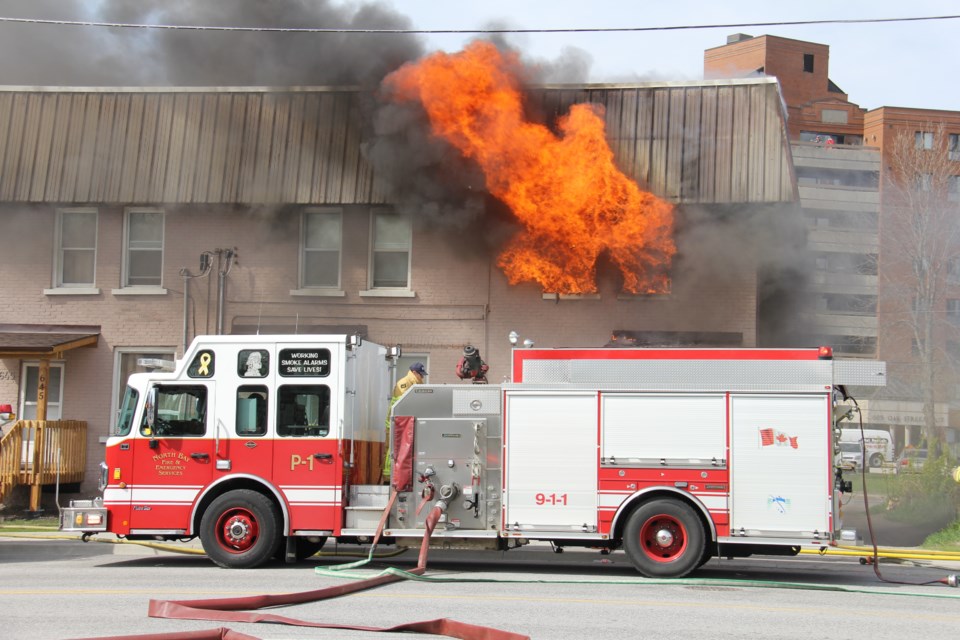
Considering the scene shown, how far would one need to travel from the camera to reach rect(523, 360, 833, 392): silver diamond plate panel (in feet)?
36.2

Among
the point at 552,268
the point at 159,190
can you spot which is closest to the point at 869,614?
the point at 552,268

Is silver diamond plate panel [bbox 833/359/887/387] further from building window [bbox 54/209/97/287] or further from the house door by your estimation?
the house door

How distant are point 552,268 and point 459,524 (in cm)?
708

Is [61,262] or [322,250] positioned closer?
[322,250]

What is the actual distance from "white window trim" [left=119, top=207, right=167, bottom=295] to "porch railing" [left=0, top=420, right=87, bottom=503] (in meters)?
2.57

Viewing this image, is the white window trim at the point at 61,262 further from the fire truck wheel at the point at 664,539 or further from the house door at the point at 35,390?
the fire truck wheel at the point at 664,539

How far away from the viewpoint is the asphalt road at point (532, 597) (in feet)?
26.2

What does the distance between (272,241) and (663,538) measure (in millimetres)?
10787

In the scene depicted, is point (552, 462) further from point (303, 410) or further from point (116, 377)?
point (116, 377)

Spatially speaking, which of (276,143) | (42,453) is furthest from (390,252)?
(42,453)

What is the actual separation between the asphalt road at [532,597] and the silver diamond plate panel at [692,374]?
2.02 meters

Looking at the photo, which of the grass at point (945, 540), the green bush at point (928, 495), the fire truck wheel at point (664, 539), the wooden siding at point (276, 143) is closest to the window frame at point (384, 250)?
the wooden siding at point (276, 143)

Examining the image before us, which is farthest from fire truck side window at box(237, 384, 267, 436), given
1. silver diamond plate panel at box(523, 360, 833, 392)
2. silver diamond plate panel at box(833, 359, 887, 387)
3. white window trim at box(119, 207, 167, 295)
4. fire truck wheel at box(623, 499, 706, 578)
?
white window trim at box(119, 207, 167, 295)

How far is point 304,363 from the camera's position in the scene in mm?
11852
